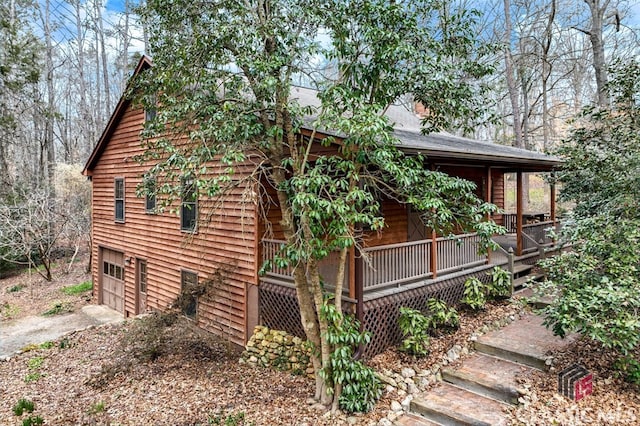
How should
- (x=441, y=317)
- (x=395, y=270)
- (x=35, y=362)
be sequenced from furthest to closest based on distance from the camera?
1. (x=35, y=362)
2. (x=395, y=270)
3. (x=441, y=317)

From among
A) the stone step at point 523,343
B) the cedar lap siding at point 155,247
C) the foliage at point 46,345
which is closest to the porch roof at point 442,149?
the cedar lap siding at point 155,247

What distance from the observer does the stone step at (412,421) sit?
19.3ft

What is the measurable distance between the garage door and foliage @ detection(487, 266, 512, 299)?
1170 centimetres

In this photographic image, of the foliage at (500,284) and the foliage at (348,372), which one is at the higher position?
the foliage at (500,284)

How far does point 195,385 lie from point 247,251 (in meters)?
2.81

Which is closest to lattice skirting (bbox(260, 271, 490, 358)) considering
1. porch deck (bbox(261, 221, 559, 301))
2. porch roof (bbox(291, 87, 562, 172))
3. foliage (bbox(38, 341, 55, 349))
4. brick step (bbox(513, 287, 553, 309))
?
porch deck (bbox(261, 221, 559, 301))

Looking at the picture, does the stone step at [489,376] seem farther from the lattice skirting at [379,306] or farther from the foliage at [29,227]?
the foliage at [29,227]

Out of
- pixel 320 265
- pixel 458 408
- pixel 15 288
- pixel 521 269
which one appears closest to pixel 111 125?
pixel 15 288

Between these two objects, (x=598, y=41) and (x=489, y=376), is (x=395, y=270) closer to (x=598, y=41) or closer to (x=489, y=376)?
(x=489, y=376)

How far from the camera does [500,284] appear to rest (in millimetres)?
9055

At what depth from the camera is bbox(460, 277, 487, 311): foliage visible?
8.57 meters

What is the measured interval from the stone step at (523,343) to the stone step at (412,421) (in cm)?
209

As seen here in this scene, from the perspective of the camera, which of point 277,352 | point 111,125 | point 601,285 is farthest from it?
point 111,125

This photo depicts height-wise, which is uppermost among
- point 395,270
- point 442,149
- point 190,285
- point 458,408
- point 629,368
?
point 442,149
